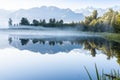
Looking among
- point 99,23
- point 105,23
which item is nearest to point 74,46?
point 105,23

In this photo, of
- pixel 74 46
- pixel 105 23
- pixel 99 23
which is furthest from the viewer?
pixel 99 23

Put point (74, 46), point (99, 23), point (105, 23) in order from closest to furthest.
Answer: point (74, 46)
point (105, 23)
point (99, 23)

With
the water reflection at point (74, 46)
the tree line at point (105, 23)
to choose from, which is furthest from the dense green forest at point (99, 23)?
the water reflection at point (74, 46)

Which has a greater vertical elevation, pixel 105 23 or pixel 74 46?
pixel 105 23

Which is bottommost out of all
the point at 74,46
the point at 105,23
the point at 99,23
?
the point at 74,46

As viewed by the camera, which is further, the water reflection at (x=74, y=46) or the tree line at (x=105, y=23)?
the tree line at (x=105, y=23)

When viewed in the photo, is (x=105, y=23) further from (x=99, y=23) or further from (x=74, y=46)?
(x=74, y=46)

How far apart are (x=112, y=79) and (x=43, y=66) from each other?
19.4 metres

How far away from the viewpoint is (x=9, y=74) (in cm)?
1933

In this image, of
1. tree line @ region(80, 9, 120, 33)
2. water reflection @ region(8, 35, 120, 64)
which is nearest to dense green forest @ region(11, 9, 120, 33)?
tree line @ region(80, 9, 120, 33)

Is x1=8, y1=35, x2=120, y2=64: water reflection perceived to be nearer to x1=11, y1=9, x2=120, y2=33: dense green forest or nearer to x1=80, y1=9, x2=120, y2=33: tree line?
x1=11, y1=9, x2=120, y2=33: dense green forest

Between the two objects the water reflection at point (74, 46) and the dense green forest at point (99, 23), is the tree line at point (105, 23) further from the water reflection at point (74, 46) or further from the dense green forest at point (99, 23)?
the water reflection at point (74, 46)

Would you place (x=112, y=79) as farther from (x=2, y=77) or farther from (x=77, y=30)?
(x=77, y=30)

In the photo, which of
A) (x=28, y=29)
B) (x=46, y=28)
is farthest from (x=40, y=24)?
(x=28, y=29)
